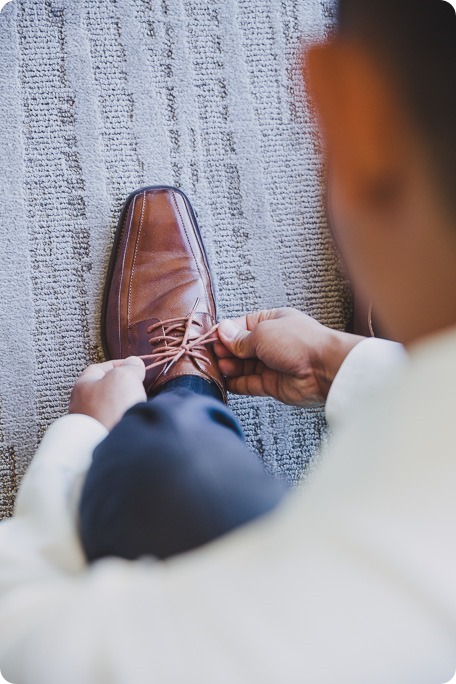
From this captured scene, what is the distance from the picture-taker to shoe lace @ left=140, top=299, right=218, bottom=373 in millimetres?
747

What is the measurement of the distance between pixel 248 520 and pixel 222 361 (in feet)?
1.18

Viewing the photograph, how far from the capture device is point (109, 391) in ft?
2.11

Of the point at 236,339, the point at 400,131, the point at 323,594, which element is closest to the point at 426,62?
the point at 400,131

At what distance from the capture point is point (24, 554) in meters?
0.44

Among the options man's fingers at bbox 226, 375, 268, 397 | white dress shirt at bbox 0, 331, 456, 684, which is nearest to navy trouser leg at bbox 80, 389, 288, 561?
white dress shirt at bbox 0, 331, 456, 684

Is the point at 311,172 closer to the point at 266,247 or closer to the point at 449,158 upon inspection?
the point at 266,247

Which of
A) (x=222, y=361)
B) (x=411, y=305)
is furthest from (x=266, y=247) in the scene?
(x=411, y=305)

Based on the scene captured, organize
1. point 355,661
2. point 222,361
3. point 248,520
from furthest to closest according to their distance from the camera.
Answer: point 222,361, point 248,520, point 355,661

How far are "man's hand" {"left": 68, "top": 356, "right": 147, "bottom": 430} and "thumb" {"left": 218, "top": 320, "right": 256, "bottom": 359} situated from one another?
113 millimetres

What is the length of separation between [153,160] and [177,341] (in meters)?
0.26

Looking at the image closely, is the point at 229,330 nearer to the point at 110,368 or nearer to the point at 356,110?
the point at 110,368

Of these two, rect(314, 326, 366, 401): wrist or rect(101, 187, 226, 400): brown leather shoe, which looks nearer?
rect(314, 326, 366, 401): wrist

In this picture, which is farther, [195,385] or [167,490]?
[195,385]

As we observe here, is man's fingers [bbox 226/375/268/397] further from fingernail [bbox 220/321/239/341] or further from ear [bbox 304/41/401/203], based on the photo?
ear [bbox 304/41/401/203]
